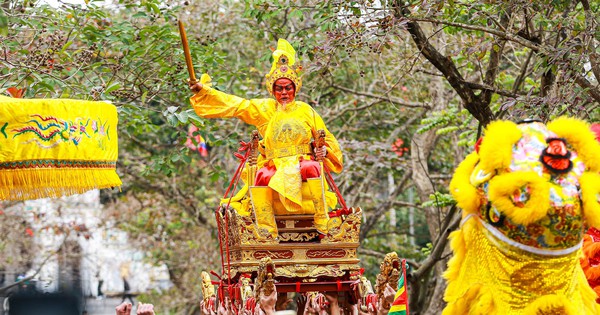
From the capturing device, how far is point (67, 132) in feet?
21.1

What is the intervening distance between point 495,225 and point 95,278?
20040 mm

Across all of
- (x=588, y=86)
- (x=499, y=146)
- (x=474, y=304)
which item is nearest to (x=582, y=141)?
(x=499, y=146)

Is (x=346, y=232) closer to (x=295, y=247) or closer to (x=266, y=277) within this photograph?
(x=295, y=247)

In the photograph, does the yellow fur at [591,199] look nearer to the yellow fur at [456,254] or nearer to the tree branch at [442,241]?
the yellow fur at [456,254]

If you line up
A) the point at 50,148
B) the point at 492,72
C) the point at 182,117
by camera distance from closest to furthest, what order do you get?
the point at 50,148
the point at 182,117
the point at 492,72

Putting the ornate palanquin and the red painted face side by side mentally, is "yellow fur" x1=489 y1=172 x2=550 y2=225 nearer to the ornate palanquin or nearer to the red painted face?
the ornate palanquin

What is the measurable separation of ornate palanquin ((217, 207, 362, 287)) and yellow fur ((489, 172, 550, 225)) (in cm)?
419

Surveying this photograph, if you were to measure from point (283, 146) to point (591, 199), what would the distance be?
14.8ft

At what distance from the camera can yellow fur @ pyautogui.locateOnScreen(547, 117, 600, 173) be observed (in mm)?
5062

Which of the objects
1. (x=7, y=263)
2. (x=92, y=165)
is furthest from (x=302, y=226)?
(x=7, y=263)

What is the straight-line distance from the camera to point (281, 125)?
9.15 meters

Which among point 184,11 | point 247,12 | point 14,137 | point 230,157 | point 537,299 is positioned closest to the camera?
point 537,299

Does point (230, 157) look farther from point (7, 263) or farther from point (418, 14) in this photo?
point (418, 14)

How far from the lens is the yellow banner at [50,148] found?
6.27m
